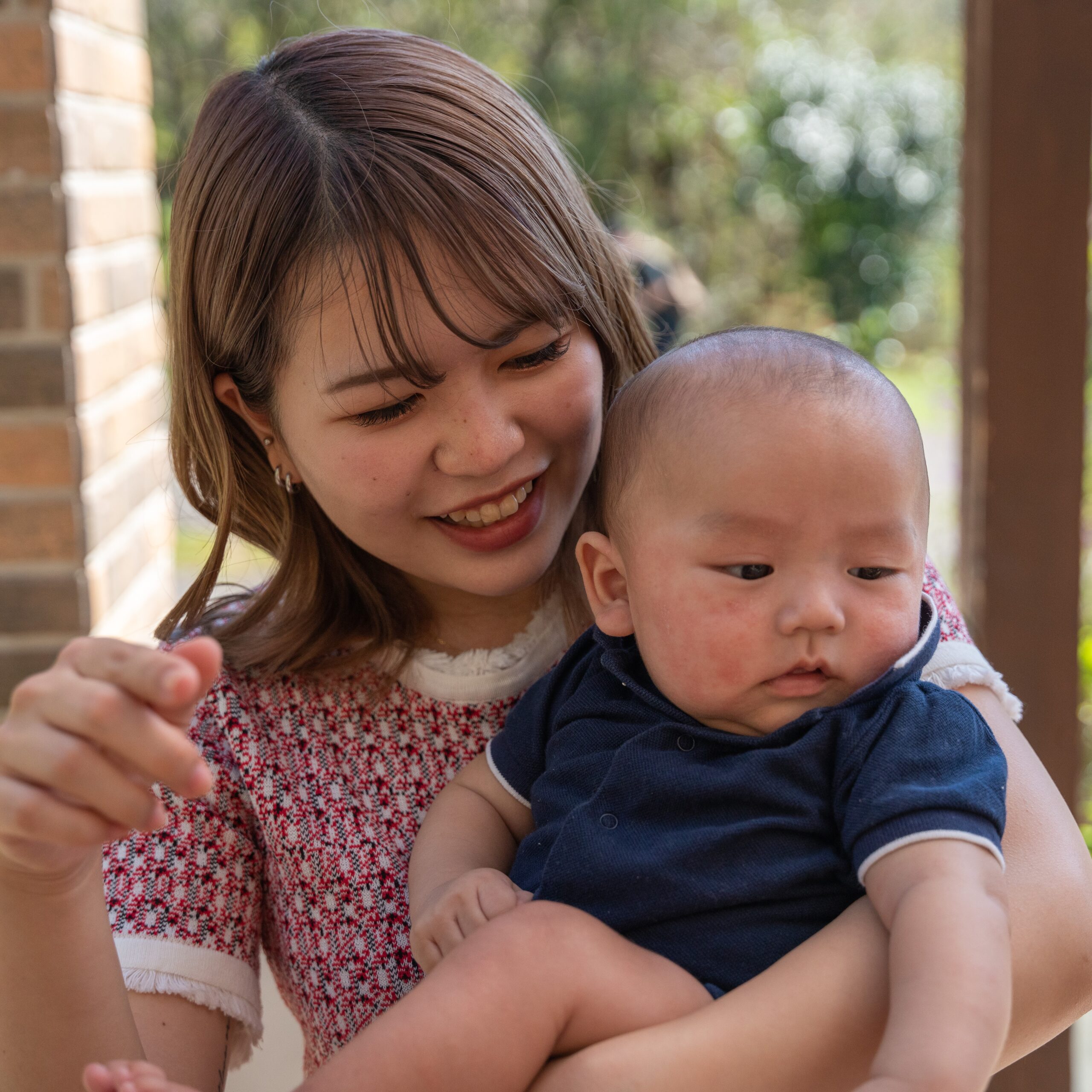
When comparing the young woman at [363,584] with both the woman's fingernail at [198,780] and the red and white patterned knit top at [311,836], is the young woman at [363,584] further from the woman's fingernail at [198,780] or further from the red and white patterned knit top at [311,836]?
the woman's fingernail at [198,780]

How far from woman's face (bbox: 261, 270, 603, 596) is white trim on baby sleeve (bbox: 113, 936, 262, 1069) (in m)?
0.51

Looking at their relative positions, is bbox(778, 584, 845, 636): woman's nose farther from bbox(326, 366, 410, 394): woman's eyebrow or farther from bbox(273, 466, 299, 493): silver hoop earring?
bbox(273, 466, 299, 493): silver hoop earring

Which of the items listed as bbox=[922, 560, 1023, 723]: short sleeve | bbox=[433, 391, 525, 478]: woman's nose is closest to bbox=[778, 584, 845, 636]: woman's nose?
bbox=[922, 560, 1023, 723]: short sleeve

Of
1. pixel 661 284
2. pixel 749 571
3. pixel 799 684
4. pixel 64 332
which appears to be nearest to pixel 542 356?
pixel 749 571

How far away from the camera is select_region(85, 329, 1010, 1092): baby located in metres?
1.04

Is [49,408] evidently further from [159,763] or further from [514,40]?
[514,40]

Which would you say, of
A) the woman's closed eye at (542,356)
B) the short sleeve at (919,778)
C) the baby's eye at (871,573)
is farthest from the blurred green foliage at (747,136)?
the short sleeve at (919,778)

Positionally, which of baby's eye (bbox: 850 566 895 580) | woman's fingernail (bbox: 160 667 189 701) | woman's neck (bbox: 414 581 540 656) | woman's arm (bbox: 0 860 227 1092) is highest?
woman's fingernail (bbox: 160 667 189 701)

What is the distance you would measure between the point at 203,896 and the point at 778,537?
2.63ft

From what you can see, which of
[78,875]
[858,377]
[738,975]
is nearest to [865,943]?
[738,975]

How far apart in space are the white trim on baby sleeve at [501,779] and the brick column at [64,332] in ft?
3.67

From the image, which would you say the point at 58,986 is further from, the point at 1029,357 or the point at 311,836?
the point at 1029,357

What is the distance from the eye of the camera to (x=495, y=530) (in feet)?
4.71

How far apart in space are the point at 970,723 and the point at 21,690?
0.84 meters
